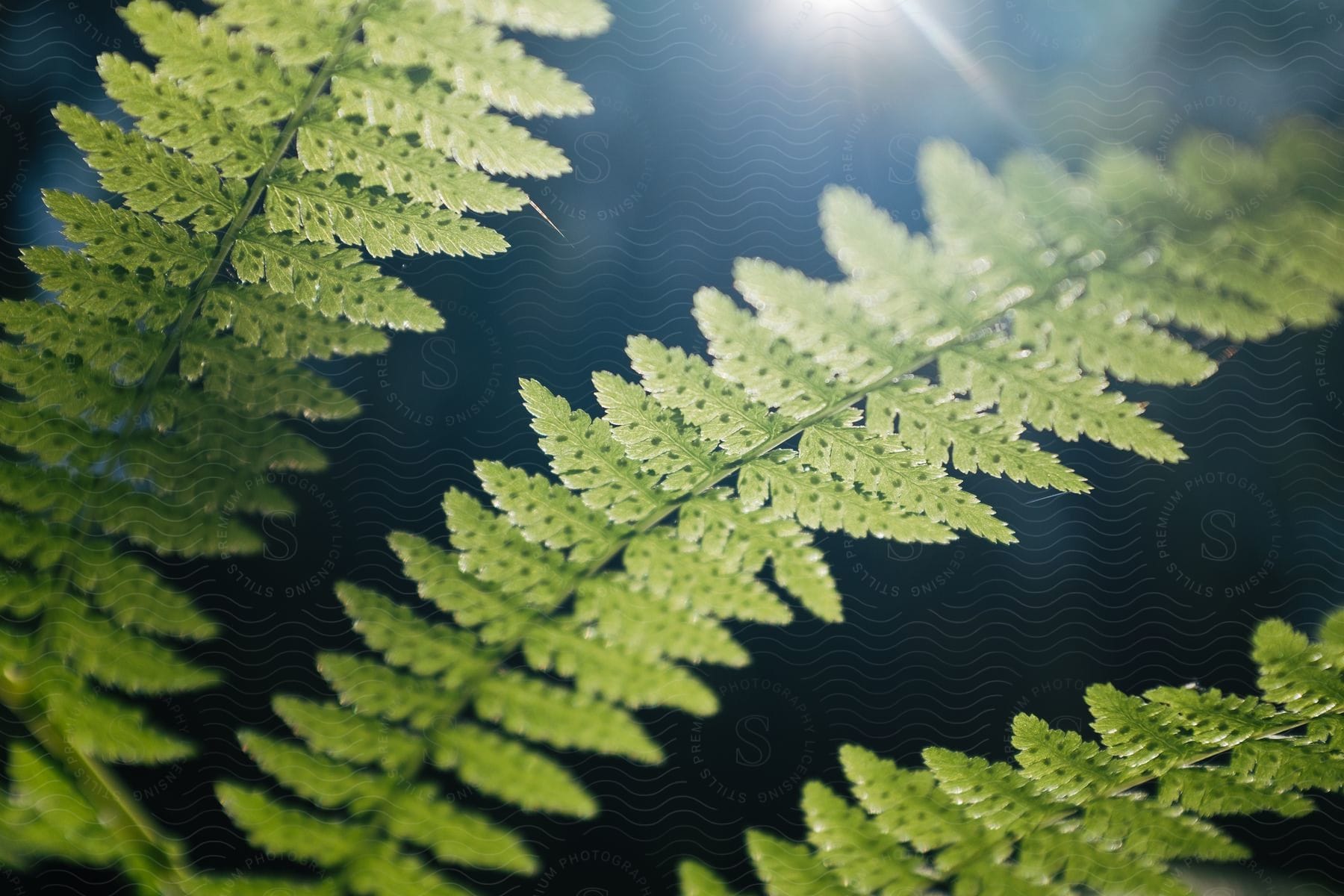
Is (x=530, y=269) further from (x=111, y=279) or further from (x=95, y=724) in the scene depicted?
(x=95, y=724)

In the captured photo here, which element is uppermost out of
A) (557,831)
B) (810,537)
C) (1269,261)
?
(1269,261)

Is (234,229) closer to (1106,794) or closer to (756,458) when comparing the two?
(756,458)

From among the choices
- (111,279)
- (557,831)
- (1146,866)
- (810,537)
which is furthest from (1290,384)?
(111,279)

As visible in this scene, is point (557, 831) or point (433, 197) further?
point (557, 831)

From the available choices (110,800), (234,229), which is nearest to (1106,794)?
(110,800)

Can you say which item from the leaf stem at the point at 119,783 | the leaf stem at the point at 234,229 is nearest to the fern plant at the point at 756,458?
the leaf stem at the point at 119,783

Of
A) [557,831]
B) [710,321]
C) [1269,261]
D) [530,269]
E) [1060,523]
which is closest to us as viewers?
[1269,261]

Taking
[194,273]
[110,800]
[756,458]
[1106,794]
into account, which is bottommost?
[1106,794]

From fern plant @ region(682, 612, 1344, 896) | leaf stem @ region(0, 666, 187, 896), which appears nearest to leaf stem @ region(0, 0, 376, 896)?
leaf stem @ region(0, 666, 187, 896)
